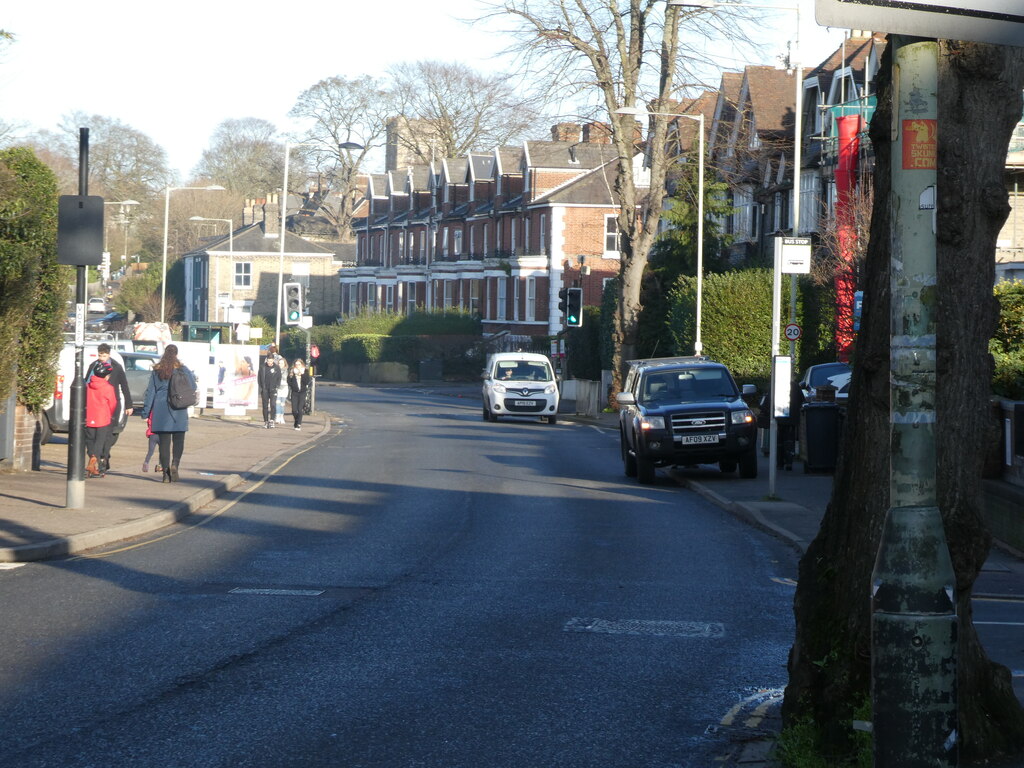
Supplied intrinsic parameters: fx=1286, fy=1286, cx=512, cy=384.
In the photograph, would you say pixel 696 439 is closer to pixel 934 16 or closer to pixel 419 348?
pixel 934 16

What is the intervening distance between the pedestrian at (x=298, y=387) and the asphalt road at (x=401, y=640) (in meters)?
16.4

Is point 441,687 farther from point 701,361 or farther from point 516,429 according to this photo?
point 516,429

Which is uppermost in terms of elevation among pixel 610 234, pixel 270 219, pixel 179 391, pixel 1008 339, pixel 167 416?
pixel 270 219

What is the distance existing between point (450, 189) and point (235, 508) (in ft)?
214

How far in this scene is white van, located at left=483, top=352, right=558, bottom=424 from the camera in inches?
1478

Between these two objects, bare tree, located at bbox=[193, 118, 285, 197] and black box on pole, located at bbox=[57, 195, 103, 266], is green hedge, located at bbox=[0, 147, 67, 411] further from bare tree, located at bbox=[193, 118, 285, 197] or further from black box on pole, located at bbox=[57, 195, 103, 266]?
bare tree, located at bbox=[193, 118, 285, 197]

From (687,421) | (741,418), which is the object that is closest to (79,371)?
(687,421)

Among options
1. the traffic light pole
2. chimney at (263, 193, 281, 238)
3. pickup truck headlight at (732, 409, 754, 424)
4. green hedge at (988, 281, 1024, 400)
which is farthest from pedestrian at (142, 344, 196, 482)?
chimney at (263, 193, 281, 238)

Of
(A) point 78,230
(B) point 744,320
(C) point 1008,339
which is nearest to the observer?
(A) point 78,230

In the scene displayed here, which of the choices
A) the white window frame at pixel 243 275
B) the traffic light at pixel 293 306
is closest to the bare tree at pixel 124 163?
the white window frame at pixel 243 275

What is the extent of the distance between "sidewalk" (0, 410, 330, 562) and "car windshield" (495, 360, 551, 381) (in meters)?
11.2

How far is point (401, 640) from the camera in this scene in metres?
8.38

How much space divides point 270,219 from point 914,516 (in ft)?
293

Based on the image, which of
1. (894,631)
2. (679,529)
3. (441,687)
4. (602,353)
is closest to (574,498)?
(679,529)
